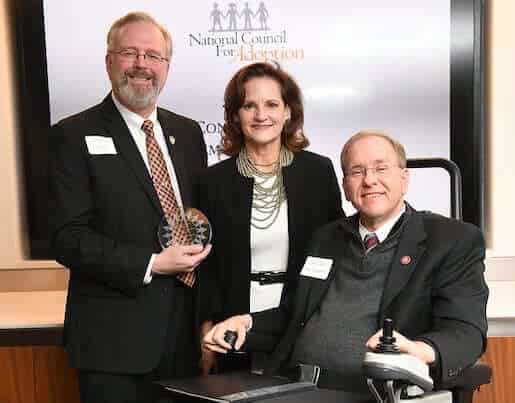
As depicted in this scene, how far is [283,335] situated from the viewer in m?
2.33

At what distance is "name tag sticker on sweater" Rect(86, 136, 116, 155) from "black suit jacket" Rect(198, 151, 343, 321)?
1.22 ft

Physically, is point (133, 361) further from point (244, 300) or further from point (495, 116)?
point (495, 116)

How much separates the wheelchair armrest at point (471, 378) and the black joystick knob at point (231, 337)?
654mm

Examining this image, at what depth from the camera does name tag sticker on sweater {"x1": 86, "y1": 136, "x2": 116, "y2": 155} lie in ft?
8.12

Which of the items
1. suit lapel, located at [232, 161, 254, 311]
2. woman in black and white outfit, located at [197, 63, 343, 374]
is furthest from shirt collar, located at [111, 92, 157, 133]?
suit lapel, located at [232, 161, 254, 311]

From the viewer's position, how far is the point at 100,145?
98.1 inches

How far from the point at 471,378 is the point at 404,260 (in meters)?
0.38

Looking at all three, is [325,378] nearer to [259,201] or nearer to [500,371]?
[259,201]

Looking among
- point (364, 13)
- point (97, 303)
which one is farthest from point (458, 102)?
point (97, 303)

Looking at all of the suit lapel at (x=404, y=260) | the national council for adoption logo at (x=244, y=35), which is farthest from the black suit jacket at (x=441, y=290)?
the national council for adoption logo at (x=244, y=35)

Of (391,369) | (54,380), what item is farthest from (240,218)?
(54,380)

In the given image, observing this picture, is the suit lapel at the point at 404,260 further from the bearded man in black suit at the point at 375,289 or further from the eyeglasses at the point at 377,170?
the eyeglasses at the point at 377,170

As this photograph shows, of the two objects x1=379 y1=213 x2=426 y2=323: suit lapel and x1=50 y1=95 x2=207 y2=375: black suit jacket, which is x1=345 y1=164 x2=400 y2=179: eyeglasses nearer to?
x1=379 y1=213 x2=426 y2=323: suit lapel

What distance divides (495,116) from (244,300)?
1792 millimetres
